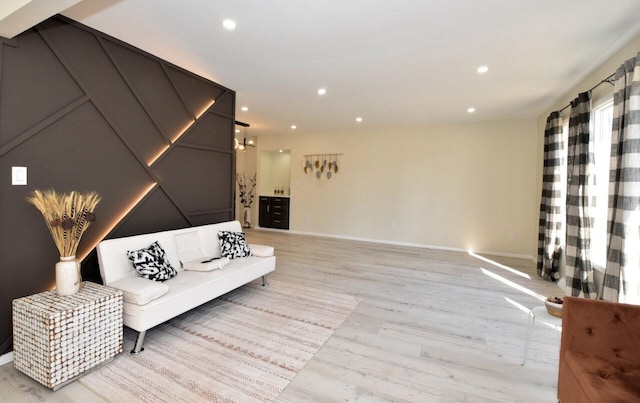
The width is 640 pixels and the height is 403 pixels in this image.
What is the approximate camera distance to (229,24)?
2428 millimetres

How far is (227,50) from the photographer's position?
115 inches

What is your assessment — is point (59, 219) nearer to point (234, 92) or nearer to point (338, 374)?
point (338, 374)

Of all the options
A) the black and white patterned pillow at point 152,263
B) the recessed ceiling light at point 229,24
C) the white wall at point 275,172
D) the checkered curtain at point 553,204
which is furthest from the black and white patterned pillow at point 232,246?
the white wall at point 275,172

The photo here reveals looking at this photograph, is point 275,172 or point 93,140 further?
point 275,172

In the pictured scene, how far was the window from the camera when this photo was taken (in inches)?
121

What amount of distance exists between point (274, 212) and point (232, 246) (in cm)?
459

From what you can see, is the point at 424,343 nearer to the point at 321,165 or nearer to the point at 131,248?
the point at 131,248

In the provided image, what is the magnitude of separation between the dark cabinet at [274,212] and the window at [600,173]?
6028 mm

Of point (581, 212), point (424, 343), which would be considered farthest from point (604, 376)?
point (581, 212)

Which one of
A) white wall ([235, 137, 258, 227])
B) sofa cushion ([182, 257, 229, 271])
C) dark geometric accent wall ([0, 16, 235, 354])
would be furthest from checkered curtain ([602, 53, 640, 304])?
white wall ([235, 137, 258, 227])

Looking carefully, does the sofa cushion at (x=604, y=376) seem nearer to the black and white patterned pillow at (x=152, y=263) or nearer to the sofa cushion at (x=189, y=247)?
the black and white patterned pillow at (x=152, y=263)

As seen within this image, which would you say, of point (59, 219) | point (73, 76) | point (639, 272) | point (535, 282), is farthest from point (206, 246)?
point (535, 282)

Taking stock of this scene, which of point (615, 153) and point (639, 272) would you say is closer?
point (639, 272)

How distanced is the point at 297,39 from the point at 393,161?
13.9 feet
